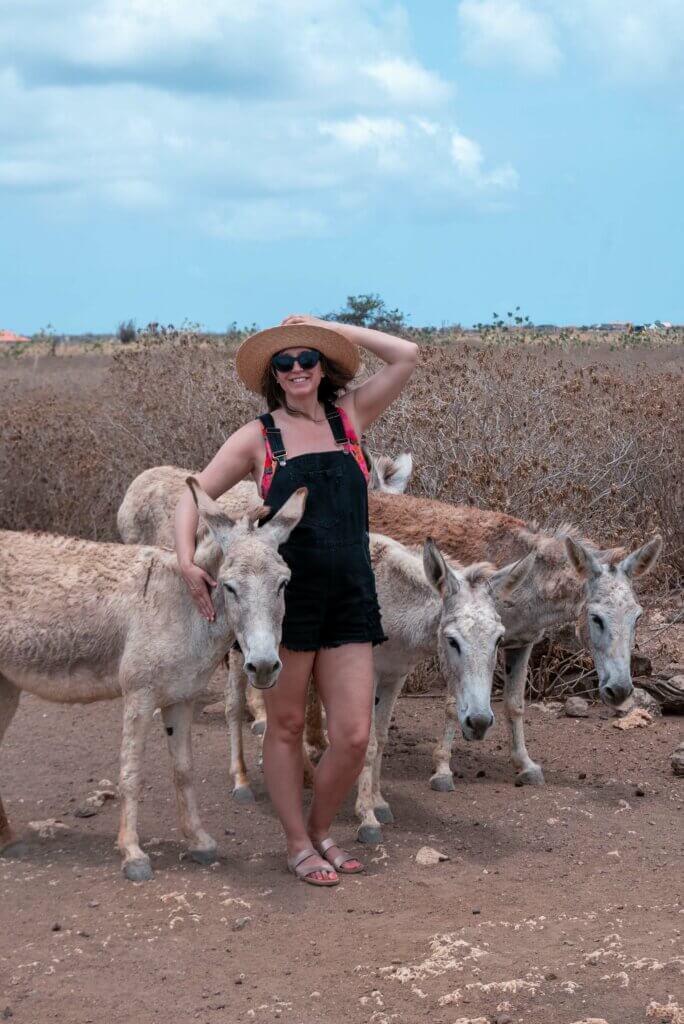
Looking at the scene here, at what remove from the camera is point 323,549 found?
5629 millimetres

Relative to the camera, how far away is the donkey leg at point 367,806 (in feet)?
21.0

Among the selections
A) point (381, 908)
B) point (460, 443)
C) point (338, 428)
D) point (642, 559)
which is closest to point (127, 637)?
point (338, 428)

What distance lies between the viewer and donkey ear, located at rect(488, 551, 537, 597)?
6242 mm

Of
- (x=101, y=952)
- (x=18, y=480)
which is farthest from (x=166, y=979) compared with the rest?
(x=18, y=480)

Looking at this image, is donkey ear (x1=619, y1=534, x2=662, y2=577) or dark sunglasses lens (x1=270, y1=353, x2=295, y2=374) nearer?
dark sunglasses lens (x1=270, y1=353, x2=295, y2=374)

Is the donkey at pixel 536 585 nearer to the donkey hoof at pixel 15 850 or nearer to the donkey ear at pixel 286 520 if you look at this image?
the donkey ear at pixel 286 520

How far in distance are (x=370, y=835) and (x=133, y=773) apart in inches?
50.2

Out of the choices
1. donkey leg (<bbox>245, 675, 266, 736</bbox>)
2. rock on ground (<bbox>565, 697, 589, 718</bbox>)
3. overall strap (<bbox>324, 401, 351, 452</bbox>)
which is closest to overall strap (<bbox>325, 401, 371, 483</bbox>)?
overall strap (<bbox>324, 401, 351, 452</bbox>)

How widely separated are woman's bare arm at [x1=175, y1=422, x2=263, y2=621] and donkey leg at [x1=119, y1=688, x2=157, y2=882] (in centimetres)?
57

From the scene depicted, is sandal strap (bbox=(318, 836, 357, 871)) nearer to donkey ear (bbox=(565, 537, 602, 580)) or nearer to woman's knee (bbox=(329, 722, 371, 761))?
Answer: woman's knee (bbox=(329, 722, 371, 761))

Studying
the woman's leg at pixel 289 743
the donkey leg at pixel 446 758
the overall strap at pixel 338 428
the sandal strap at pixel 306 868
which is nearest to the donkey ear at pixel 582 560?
the donkey leg at pixel 446 758

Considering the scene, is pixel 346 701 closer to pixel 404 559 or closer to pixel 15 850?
pixel 404 559

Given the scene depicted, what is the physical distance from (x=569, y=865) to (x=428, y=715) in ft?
8.93

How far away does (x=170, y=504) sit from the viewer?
830 cm
